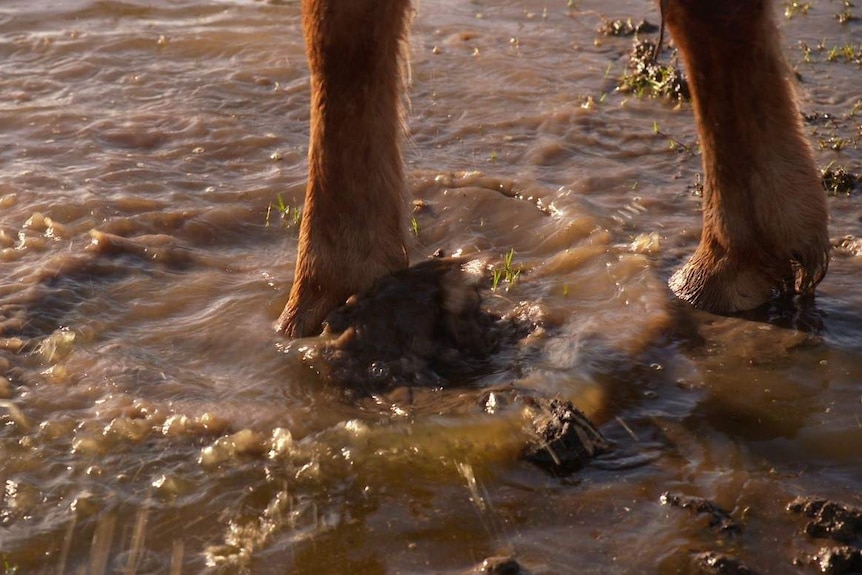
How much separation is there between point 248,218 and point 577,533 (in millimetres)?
2317

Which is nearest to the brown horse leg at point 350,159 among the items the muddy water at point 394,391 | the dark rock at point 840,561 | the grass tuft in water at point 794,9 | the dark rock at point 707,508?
the muddy water at point 394,391

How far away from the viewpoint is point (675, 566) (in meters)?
2.41

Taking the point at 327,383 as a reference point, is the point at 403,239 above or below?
above

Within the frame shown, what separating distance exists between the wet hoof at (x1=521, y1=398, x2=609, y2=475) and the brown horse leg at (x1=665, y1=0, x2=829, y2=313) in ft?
2.97

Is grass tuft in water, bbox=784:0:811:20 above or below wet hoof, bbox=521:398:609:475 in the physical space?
above

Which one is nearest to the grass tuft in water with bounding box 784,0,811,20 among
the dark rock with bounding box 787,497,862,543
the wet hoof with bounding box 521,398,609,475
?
the wet hoof with bounding box 521,398,609,475

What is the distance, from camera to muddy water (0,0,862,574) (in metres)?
2.58

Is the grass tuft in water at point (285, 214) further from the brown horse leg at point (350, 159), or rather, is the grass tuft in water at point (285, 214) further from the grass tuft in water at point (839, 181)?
the grass tuft in water at point (839, 181)

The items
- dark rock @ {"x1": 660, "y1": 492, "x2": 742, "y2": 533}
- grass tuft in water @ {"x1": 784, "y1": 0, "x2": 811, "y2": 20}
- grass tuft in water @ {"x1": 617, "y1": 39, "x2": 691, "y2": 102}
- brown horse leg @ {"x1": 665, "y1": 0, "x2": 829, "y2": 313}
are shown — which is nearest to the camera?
dark rock @ {"x1": 660, "y1": 492, "x2": 742, "y2": 533}

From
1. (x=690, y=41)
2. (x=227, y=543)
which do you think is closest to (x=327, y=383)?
(x=227, y=543)

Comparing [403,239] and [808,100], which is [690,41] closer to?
[403,239]

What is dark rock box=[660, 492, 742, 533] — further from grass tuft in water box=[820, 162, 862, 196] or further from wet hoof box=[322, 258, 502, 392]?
grass tuft in water box=[820, 162, 862, 196]

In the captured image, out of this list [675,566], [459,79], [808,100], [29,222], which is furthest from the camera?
[459,79]

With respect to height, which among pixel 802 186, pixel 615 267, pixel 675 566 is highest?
pixel 802 186
